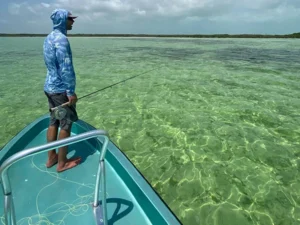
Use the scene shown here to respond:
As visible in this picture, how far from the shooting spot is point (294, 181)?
4.57 metres

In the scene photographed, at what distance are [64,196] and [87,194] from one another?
1.09ft

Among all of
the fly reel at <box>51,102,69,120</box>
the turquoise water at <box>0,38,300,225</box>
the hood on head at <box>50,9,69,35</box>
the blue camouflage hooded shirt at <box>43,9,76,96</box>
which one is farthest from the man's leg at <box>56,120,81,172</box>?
the turquoise water at <box>0,38,300,225</box>

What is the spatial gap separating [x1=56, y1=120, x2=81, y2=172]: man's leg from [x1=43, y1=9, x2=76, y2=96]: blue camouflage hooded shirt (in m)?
0.55

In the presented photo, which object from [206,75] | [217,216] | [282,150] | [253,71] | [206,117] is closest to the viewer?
[217,216]

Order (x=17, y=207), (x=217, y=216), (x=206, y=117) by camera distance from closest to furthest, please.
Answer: (x=17, y=207)
(x=217, y=216)
(x=206, y=117)

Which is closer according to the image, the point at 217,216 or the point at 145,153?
the point at 217,216

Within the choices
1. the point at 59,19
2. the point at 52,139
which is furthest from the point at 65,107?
the point at 59,19

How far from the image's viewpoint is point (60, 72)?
11.1 ft

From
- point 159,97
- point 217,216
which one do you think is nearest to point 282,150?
point 217,216

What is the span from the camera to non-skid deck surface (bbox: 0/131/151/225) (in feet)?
9.72

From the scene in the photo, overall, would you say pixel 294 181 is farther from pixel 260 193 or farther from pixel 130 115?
pixel 130 115

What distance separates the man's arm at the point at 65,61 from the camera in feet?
10.5

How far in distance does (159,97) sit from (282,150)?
5587mm

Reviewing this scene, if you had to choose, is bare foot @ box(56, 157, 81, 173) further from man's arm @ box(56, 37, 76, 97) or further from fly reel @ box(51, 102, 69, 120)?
man's arm @ box(56, 37, 76, 97)
